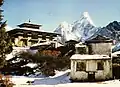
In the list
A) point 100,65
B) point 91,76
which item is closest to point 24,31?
point 91,76

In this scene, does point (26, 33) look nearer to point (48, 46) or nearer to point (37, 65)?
point (48, 46)

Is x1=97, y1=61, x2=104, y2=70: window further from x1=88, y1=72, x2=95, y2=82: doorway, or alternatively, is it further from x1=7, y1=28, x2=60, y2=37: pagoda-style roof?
x1=7, y1=28, x2=60, y2=37: pagoda-style roof

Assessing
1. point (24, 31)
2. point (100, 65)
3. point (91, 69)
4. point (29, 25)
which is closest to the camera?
point (91, 69)

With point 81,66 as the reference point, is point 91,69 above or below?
below

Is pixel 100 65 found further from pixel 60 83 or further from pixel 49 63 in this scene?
pixel 49 63

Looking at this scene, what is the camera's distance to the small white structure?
1574 inches

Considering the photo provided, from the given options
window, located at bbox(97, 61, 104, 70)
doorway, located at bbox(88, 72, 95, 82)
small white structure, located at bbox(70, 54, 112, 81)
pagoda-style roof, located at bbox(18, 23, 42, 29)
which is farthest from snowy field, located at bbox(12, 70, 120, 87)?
pagoda-style roof, located at bbox(18, 23, 42, 29)

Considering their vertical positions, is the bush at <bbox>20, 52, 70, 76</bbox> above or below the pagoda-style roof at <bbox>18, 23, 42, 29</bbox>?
below

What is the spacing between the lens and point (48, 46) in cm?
6341

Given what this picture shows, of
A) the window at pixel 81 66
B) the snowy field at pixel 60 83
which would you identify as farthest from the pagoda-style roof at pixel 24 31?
the window at pixel 81 66

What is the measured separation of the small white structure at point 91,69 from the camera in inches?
1574

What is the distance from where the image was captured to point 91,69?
132ft

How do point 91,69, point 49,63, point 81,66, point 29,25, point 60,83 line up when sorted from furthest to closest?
1. point 29,25
2. point 49,63
3. point 81,66
4. point 91,69
5. point 60,83

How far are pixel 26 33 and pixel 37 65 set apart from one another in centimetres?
2120
